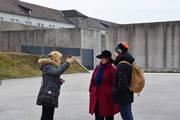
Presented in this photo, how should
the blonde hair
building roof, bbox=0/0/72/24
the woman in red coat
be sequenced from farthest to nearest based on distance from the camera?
1. building roof, bbox=0/0/72/24
2. the blonde hair
3. the woman in red coat

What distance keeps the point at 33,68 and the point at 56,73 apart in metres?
25.8

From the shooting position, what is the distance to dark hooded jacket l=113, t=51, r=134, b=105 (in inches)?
307

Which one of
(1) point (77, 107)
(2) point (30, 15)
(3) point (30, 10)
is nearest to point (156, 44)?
(1) point (77, 107)

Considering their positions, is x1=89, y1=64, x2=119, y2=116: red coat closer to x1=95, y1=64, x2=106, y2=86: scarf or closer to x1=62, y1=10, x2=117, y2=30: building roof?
x1=95, y1=64, x2=106, y2=86: scarf

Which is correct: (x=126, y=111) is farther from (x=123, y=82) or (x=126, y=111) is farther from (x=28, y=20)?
(x=28, y=20)

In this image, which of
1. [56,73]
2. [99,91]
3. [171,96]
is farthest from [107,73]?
[171,96]

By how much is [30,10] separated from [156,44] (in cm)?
5321

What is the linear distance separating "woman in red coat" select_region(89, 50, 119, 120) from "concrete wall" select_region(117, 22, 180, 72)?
3454 cm

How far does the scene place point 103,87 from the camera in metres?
8.09

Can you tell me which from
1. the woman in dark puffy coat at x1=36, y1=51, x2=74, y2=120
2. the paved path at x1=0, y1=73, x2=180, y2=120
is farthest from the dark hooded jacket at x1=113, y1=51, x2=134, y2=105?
the paved path at x1=0, y1=73, x2=180, y2=120

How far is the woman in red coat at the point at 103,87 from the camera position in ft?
26.4

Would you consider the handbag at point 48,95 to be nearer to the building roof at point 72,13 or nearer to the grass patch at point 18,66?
the grass patch at point 18,66

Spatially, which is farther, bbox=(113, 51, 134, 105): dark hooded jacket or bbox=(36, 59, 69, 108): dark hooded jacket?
bbox=(36, 59, 69, 108): dark hooded jacket

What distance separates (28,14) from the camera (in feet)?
299
